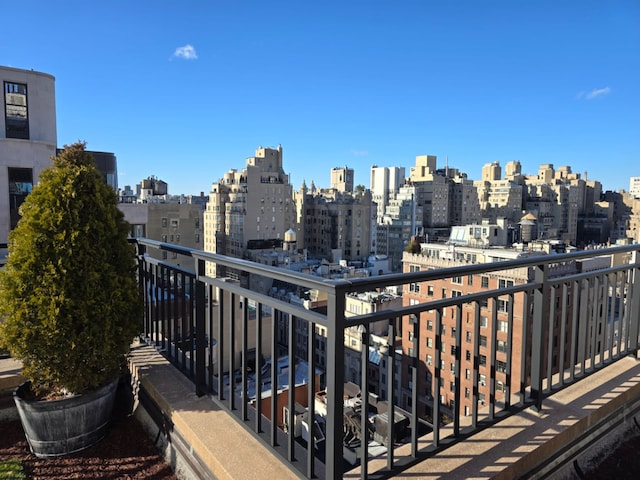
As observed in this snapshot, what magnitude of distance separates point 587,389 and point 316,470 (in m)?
2.13

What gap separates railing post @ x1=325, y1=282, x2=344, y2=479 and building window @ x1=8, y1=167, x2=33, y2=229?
44.8 ft

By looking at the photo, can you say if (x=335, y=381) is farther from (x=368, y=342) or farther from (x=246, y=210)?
(x=246, y=210)

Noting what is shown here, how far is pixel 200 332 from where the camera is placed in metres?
2.64

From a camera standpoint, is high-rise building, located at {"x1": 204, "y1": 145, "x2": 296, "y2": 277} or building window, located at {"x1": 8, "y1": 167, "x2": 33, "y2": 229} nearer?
building window, located at {"x1": 8, "y1": 167, "x2": 33, "y2": 229}

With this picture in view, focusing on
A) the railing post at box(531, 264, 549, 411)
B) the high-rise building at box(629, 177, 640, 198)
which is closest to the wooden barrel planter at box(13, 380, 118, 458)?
the railing post at box(531, 264, 549, 411)

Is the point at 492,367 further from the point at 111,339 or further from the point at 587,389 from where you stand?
the point at 111,339

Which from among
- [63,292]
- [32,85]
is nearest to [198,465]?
[63,292]

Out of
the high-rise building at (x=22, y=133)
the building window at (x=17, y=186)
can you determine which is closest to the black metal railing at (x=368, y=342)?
the building window at (x=17, y=186)

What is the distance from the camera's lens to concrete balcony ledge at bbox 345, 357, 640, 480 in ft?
6.39

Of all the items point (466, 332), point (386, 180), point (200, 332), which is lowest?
point (466, 332)

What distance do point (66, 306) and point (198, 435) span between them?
1021 millimetres

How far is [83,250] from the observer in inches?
97.0

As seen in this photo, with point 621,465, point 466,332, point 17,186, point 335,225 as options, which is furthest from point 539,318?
point 335,225

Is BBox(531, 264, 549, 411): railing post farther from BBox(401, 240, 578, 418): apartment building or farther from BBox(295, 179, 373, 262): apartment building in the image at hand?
BBox(295, 179, 373, 262): apartment building
